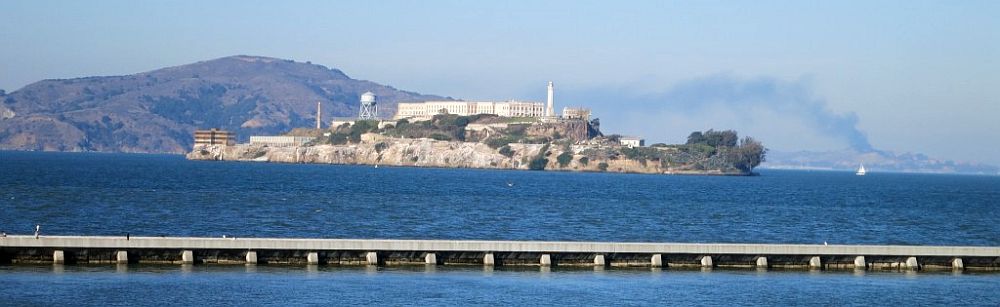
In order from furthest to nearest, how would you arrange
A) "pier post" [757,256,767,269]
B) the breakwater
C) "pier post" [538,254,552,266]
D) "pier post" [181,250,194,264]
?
"pier post" [757,256,767,269]
"pier post" [538,254,552,266]
"pier post" [181,250,194,264]
the breakwater

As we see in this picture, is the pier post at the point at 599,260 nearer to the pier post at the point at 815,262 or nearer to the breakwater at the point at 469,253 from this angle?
the breakwater at the point at 469,253

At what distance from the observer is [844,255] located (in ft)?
205

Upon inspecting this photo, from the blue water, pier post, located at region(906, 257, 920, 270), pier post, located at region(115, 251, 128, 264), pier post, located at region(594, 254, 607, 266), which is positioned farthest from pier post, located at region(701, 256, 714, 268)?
pier post, located at region(115, 251, 128, 264)

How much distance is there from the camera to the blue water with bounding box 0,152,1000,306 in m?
49.3

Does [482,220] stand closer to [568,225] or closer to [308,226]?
[568,225]

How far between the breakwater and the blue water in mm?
1334

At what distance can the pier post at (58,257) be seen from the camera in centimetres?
5388

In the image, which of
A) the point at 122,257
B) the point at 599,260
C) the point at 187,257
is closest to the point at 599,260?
the point at 599,260

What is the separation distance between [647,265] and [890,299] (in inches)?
472

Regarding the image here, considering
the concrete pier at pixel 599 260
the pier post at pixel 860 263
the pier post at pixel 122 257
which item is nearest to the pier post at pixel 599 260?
the concrete pier at pixel 599 260

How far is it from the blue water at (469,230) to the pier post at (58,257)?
1.05 metres

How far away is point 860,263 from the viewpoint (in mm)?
62406

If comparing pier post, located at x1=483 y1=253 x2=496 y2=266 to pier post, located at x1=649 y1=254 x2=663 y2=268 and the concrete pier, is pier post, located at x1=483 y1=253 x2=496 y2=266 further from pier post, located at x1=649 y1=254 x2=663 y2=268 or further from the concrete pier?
pier post, located at x1=649 y1=254 x2=663 y2=268

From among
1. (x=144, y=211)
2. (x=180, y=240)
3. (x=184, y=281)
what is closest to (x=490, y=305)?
(x=184, y=281)
